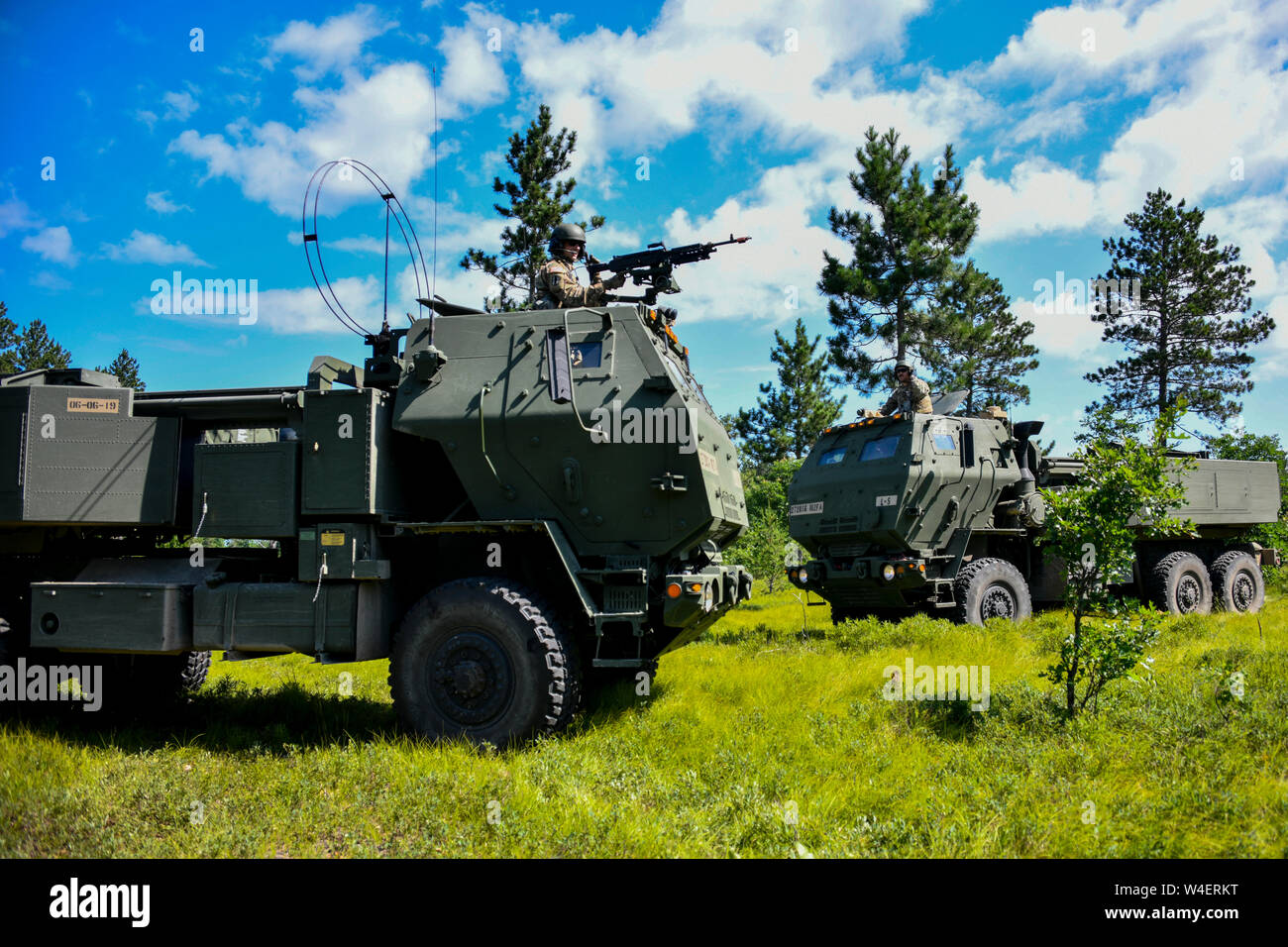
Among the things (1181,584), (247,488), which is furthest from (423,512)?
(1181,584)

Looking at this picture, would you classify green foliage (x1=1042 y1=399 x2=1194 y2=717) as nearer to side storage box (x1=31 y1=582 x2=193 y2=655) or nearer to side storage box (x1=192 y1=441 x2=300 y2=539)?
side storage box (x1=192 y1=441 x2=300 y2=539)

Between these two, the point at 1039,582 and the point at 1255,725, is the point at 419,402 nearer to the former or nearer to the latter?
the point at 1255,725

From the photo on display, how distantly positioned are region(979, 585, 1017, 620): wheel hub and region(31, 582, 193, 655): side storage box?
855cm

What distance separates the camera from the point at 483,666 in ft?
18.1

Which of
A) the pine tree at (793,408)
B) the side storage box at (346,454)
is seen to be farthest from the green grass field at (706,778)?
the pine tree at (793,408)

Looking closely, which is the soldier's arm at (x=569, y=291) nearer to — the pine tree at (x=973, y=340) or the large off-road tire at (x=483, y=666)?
the large off-road tire at (x=483, y=666)

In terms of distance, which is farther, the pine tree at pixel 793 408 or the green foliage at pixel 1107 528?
the pine tree at pixel 793 408

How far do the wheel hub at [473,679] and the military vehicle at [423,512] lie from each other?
0.01 meters

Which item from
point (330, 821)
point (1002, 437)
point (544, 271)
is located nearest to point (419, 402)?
point (544, 271)

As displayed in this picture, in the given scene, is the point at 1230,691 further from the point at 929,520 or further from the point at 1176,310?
the point at 1176,310

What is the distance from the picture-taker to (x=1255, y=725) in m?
5.29

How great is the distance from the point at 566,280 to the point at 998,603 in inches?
275

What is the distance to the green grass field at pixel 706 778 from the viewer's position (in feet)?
13.3

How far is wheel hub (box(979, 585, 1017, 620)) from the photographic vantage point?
10.4 metres
